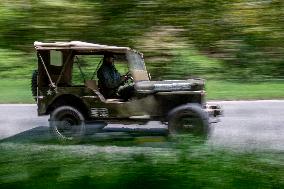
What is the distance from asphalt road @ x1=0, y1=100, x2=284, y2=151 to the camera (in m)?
4.23

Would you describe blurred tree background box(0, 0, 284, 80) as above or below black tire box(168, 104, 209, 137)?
above

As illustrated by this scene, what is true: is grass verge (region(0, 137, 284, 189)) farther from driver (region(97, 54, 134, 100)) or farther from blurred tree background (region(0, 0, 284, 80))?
driver (region(97, 54, 134, 100))

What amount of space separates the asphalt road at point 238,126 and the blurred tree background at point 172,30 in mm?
496

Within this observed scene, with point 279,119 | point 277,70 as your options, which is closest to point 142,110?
point 279,119

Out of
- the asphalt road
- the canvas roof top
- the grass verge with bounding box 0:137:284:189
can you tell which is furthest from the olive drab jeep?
the grass verge with bounding box 0:137:284:189

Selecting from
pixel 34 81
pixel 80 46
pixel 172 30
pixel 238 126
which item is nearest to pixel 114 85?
pixel 34 81

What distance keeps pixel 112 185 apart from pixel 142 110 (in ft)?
14.5

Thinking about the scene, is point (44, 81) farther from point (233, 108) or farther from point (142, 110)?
point (233, 108)

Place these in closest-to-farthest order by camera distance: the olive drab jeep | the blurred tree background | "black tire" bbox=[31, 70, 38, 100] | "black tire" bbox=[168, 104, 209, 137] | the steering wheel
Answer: the blurred tree background → "black tire" bbox=[31, 70, 38, 100] → "black tire" bbox=[168, 104, 209, 137] → the olive drab jeep → the steering wheel

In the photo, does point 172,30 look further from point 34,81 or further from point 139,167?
point 34,81

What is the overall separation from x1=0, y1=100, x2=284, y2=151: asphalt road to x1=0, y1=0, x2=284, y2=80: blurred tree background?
50 cm

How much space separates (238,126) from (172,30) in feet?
7.19

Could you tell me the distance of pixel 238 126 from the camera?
19.1 ft

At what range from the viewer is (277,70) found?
12.5 feet
